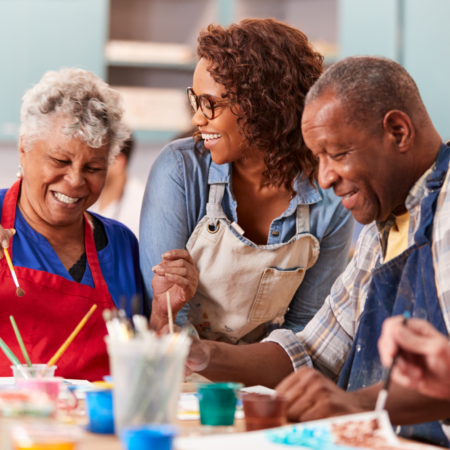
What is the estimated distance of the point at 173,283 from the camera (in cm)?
157

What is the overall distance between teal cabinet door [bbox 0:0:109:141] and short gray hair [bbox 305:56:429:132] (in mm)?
2413

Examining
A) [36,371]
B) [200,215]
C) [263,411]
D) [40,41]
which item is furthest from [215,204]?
[40,41]

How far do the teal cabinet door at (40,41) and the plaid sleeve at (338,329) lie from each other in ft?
7.76

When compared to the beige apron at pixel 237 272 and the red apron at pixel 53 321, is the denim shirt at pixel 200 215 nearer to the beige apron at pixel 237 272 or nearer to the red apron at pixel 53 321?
the beige apron at pixel 237 272

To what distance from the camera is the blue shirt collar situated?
1.73 meters

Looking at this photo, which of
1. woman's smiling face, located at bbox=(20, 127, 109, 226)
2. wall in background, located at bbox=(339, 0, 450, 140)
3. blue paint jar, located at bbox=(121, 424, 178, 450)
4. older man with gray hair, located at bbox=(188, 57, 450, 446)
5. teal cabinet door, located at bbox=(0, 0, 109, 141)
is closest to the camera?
blue paint jar, located at bbox=(121, 424, 178, 450)

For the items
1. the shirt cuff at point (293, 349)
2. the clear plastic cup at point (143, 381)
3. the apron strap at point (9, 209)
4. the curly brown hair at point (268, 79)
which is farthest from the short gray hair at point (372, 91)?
the apron strap at point (9, 209)

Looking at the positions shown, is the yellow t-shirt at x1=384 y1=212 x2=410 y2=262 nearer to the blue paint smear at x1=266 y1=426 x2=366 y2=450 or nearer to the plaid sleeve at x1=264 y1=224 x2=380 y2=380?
the plaid sleeve at x1=264 y1=224 x2=380 y2=380

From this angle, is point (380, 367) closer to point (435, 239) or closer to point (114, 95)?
point (435, 239)

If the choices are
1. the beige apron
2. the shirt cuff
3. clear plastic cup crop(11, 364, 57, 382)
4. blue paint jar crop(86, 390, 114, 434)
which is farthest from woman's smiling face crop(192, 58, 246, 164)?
blue paint jar crop(86, 390, 114, 434)

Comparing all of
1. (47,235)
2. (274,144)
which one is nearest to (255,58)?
(274,144)

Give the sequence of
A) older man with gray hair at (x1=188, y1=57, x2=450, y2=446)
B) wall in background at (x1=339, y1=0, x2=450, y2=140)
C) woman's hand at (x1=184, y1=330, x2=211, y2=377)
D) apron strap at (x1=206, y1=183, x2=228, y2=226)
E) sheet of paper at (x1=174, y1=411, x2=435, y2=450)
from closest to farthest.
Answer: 1. sheet of paper at (x1=174, y1=411, x2=435, y2=450)
2. older man with gray hair at (x1=188, y1=57, x2=450, y2=446)
3. woman's hand at (x1=184, y1=330, x2=211, y2=377)
4. apron strap at (x1=206, y1=183, x2=228, y2=226)
5. wall in background at (x1=339, y1=0, x2=450, y2=140)

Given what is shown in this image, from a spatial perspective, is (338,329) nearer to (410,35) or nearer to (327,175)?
(327,175)

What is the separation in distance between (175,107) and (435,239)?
8.48 ft
